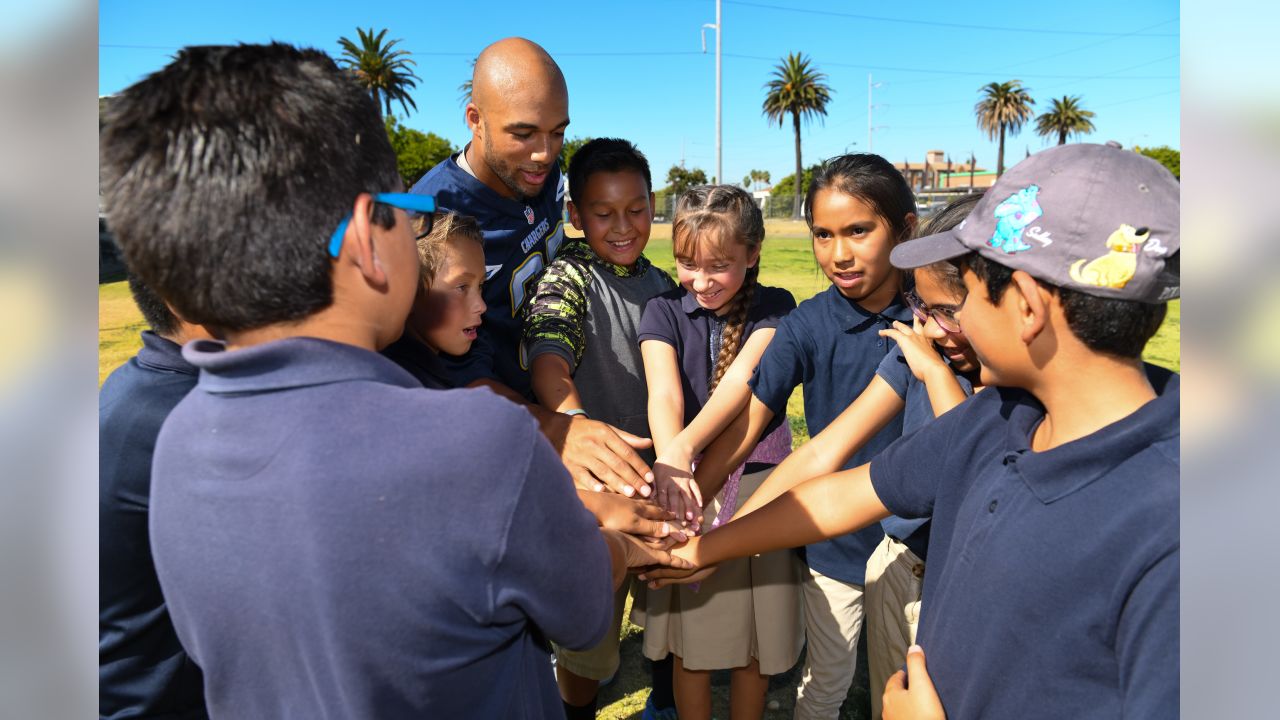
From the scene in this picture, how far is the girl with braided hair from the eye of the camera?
10.3 feet

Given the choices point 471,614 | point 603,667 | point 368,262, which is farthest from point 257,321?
point 603,667

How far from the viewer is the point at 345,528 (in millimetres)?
1145

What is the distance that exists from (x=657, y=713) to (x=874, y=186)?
2.54m

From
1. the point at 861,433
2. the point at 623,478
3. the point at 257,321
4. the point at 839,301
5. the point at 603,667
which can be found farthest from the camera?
the point at 603,667

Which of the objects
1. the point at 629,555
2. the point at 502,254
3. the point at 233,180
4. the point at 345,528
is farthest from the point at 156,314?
the point at 502,254

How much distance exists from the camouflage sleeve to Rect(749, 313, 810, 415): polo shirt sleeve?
720 mm

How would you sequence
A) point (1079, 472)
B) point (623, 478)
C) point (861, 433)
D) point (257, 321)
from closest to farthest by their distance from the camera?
point (257, 321) < point (1079, 472) < point (623, 478) < point (861, 433)

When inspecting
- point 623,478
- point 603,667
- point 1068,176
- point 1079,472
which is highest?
point 1068,176

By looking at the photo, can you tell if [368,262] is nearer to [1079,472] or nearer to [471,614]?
[471,614]

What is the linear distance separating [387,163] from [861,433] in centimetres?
196

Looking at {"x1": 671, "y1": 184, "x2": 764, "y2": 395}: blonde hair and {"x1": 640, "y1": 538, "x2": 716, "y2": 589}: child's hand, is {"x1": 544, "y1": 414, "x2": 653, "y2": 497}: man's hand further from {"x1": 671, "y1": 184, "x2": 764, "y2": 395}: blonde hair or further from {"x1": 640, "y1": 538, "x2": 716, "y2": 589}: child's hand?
{"x1": 671, "y1": 184, "x2": 764, "y2": 395}: blonde hair

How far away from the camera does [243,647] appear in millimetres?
1241

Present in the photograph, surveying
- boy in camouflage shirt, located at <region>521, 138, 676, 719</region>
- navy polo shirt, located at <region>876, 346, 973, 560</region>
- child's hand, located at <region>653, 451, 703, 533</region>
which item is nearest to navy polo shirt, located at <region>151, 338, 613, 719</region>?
child's hand, located at <region>653, 451, 703, 533</region>

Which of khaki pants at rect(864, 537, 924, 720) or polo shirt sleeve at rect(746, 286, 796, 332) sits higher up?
polo shirt sleeve at rect(746, 286, 796, 332)
